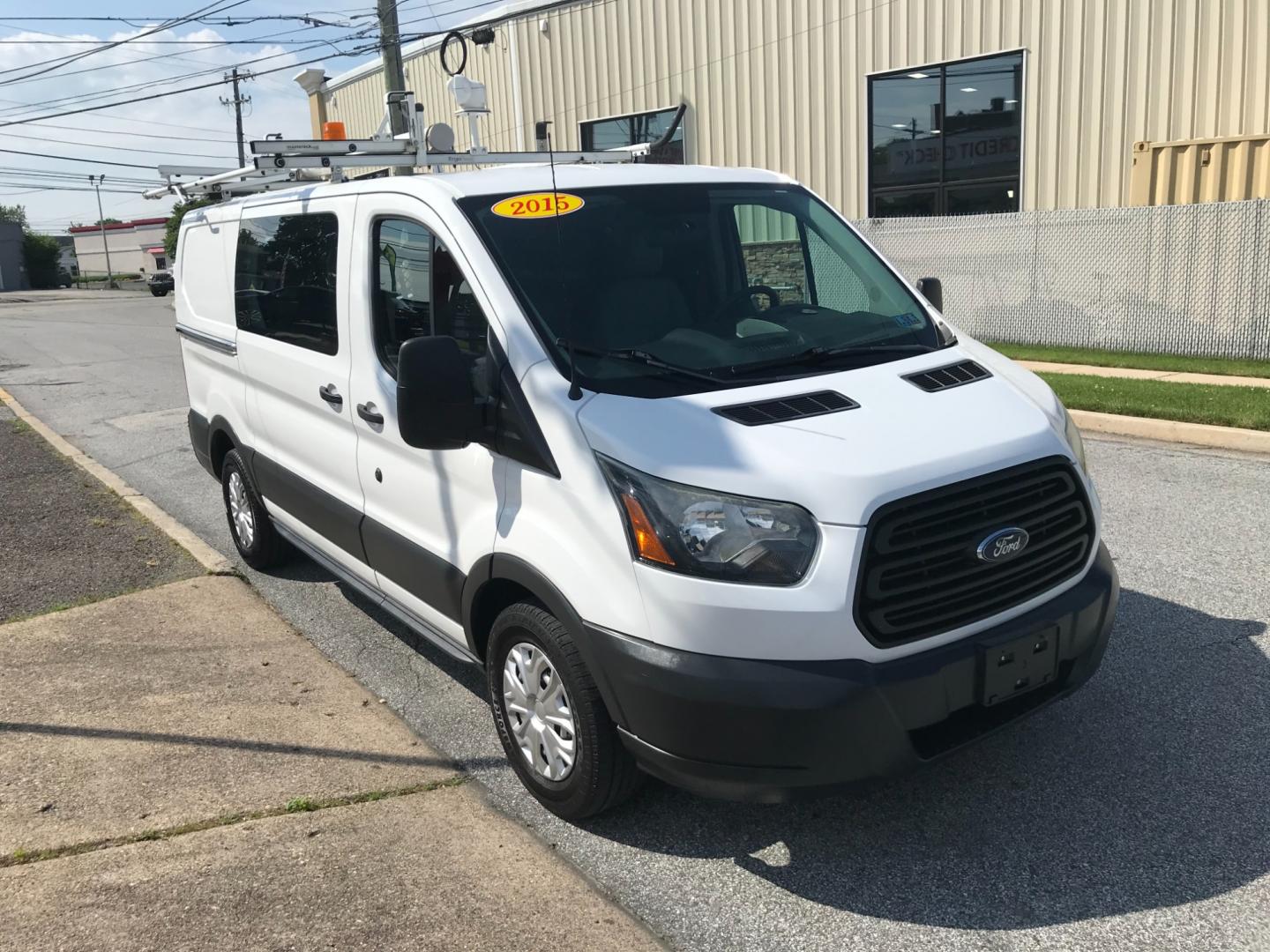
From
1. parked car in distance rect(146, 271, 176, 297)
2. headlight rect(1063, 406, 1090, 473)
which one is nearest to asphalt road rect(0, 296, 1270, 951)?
headlight rect(1063, 406, 1090, 473)

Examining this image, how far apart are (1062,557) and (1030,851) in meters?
0.87

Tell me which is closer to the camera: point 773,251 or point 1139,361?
point 773,251

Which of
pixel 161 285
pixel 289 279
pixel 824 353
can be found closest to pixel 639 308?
pixel 824 353

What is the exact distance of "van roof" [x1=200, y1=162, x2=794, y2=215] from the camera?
13.3 feet

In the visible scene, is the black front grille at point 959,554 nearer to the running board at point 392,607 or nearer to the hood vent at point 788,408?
the hood vent at point 788,408

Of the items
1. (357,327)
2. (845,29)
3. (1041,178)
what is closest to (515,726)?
(357,327)

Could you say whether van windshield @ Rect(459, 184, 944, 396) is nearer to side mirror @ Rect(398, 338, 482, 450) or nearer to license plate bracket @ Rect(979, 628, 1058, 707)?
side mirror @ Rect(398, 338, 482, 450)

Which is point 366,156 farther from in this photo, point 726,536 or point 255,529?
point 726,536

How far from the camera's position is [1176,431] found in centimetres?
843

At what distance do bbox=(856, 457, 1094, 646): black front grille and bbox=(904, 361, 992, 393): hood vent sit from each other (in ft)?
1.41

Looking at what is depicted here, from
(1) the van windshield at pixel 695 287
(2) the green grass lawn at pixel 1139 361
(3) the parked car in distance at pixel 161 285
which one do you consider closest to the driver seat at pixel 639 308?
(1) the van windshield at pixel 695 287

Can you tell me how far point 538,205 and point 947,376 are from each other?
156cm

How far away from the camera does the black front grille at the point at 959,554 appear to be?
2.95 metres

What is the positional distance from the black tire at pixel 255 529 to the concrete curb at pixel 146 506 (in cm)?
15
